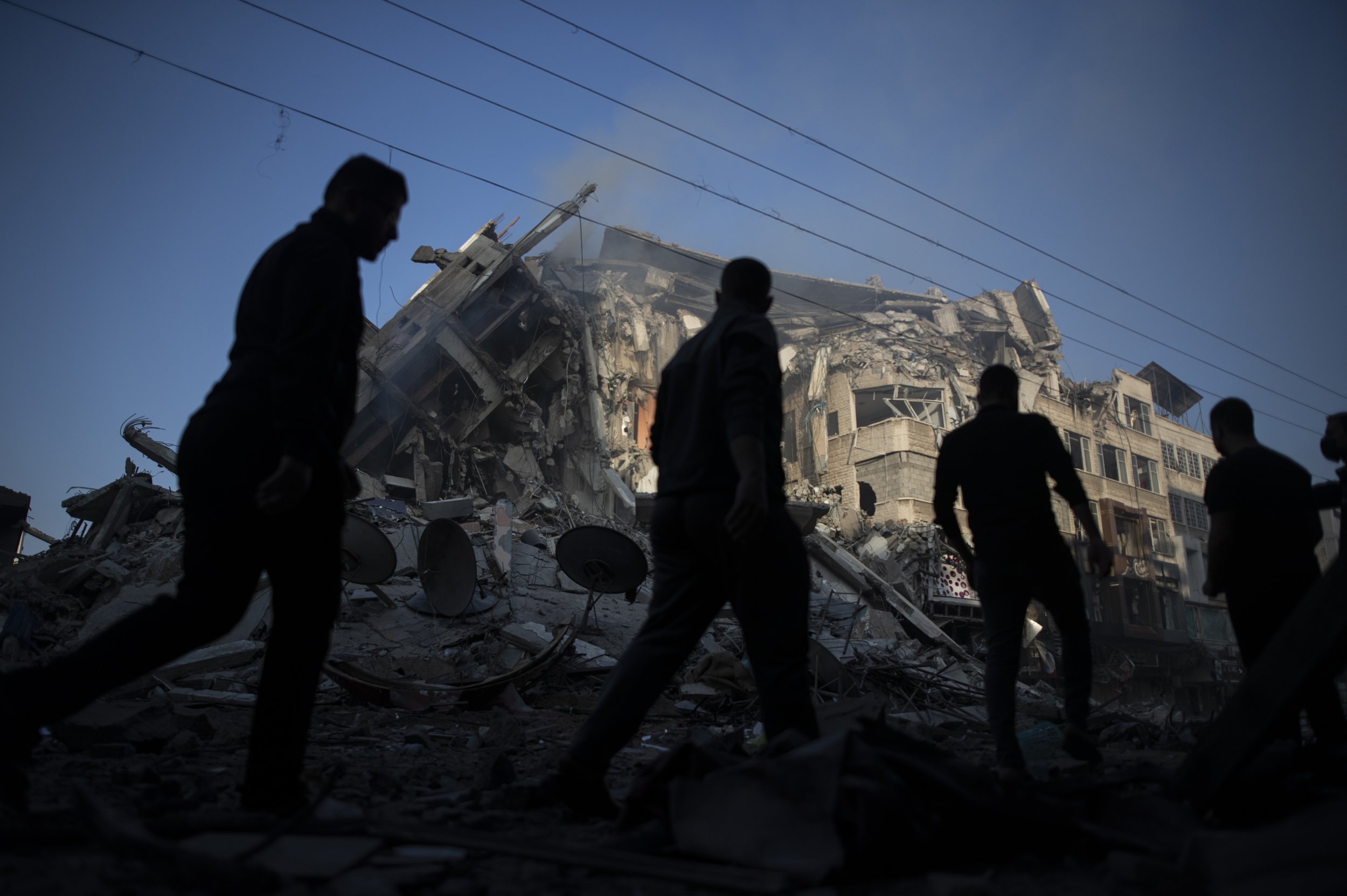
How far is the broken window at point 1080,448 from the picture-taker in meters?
32.2

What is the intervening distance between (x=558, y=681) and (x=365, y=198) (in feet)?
18.0

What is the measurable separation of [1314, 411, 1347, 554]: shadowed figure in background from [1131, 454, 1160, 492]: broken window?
116 feet

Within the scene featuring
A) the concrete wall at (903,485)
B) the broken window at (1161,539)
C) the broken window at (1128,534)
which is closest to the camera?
the concrete wall at (903,485)

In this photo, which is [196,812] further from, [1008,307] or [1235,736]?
[1008,307]

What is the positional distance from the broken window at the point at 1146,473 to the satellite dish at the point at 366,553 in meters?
35.9

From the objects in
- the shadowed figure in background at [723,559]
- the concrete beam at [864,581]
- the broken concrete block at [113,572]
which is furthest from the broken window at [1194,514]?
the shadowed figure in background at [723,559]

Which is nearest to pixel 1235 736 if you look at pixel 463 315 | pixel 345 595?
pixel 345 595

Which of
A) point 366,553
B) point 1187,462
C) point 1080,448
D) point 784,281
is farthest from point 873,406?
point 366,553

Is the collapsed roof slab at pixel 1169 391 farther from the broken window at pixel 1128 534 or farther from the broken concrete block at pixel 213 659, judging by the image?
the broken concrete block at pixel 213 659

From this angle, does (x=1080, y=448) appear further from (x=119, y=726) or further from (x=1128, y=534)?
(x=119, y=726)

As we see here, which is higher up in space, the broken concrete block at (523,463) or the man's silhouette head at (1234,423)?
the broken concrete block at (523,463)

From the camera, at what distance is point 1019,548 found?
9.59 feet

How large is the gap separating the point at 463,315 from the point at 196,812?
16.6 metres

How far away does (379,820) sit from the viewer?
72.6 inches
